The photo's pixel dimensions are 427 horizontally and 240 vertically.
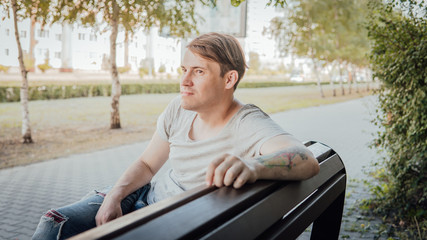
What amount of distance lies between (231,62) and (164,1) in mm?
8277

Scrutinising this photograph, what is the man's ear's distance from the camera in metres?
1.91

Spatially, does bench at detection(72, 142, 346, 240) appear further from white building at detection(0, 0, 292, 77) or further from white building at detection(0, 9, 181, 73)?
white building at detection(0, 9, 181, 73)

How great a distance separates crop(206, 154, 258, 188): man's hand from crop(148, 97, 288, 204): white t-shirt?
1.37 feet

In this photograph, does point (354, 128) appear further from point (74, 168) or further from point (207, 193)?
point (207, 193)

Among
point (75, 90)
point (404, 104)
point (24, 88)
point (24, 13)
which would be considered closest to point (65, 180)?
point (24, 88)

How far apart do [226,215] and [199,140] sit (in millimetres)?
905

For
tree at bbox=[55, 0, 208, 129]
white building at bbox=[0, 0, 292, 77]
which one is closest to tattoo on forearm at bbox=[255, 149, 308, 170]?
white building at bbox=[0, 0, 292, 77]

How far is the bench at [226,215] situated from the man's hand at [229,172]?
1.0 inches

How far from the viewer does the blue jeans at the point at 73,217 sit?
5.30ft

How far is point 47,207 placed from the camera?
5129 millimetres

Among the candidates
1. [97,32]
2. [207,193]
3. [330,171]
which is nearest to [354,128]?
[97,32]

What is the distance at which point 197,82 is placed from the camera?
1.88 metres

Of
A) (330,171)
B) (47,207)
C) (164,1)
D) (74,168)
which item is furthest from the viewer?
(164,1)

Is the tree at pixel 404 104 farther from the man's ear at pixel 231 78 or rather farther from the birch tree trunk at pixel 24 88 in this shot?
the birch tree trunk at pixel 24 88
